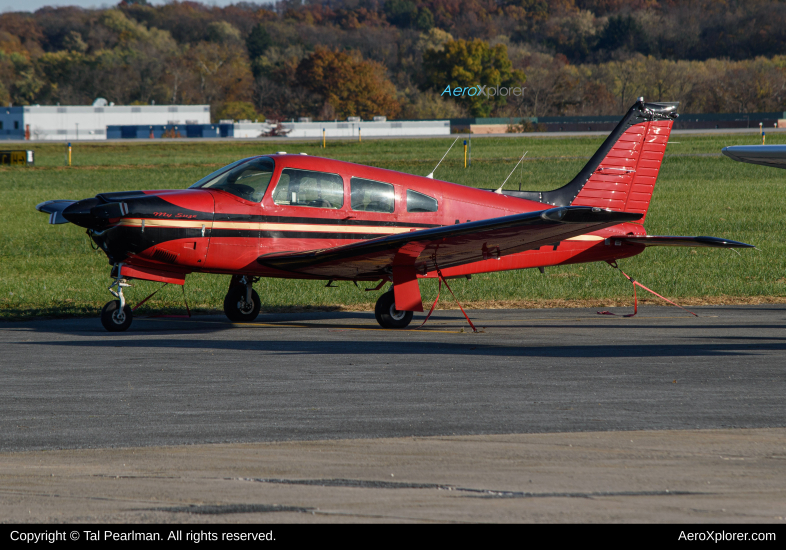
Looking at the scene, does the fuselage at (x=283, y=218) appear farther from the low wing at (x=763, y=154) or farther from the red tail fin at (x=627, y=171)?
the low wing at (x=763, y=154)

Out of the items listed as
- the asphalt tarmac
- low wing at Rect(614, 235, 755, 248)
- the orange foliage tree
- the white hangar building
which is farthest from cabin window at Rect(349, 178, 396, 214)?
the orange foliage tree

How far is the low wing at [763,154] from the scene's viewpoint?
11.6m

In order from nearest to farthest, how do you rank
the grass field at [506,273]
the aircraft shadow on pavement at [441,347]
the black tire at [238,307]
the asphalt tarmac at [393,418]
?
1. the asphalt tarmac at [393,418]
2. the aircraft shadow on pavement at [441,347]
3. the black tire at [238,307]
4. the grass field at [506,273]

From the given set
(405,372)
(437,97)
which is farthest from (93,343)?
(437,97)

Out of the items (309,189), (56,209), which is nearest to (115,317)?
(56,209)

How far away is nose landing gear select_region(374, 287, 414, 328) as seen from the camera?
1187 cm

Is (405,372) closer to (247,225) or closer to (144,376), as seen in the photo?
(144,376)

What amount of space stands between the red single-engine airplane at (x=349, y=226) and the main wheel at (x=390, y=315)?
14 millimetres

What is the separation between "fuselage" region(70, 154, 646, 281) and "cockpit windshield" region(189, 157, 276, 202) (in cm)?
2

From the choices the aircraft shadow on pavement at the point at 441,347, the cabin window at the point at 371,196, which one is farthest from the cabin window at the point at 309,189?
the aircraft shadow on pavement at the point at 441,347

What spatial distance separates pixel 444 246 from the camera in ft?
34.9

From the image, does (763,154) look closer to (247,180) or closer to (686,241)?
(686,241)

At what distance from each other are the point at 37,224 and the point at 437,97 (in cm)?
8642

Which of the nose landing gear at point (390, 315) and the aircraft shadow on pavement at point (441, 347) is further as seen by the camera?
the nose landing gear at point (390, 315)
